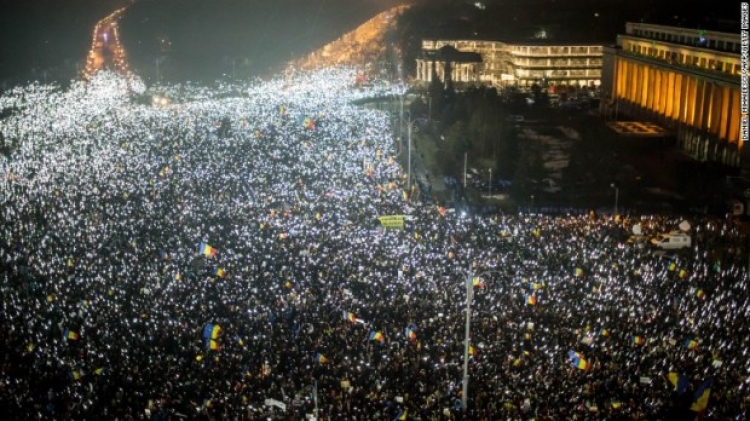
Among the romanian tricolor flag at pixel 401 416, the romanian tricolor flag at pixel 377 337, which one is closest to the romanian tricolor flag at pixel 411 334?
the romanian tricolor flag at pixel 377 337

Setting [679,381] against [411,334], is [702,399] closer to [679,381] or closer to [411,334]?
[679,381]

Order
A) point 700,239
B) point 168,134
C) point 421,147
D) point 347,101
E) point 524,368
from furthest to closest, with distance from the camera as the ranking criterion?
point 347,101
point 421,147
point 168,134
point 700,239
point 524,368

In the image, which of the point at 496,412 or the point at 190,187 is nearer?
the point at 496,412

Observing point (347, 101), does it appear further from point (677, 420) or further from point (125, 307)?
point (677, 420)

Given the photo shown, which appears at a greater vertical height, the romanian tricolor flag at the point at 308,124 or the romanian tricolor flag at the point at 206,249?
the romanian tricolor flag at the point at 206,249

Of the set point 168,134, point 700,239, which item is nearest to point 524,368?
point 700,239

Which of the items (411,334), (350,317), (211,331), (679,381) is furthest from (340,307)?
(679,381)

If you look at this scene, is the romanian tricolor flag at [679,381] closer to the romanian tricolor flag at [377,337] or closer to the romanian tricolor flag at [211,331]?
the romanian tricolor flag at [377,337]
